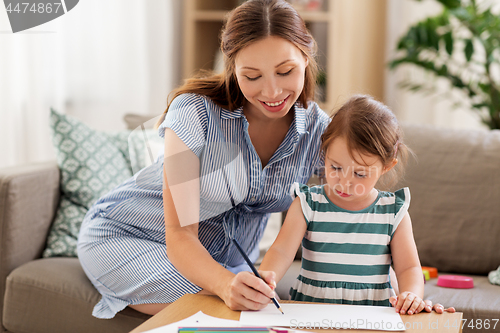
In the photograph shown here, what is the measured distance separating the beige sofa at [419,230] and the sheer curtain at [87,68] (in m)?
0.52

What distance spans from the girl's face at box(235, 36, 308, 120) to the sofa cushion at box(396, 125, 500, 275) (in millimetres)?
684

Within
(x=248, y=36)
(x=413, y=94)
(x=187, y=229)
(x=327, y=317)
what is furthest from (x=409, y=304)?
(x=413, y=94)

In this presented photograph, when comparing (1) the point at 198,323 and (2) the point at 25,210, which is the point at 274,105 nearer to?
(1) the point at 198,323

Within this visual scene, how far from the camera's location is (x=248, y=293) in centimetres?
83

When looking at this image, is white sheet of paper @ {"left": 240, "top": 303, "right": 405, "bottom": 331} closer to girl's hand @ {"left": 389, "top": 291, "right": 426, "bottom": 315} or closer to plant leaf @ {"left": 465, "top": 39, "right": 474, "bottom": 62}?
girl's hand @ {"left": 389, "top": 291, "right": 426, "bottom": 315}

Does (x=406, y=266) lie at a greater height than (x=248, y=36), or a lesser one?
lesser

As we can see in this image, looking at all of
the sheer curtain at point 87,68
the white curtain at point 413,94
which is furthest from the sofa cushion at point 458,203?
the sheer curtain at point 87,68

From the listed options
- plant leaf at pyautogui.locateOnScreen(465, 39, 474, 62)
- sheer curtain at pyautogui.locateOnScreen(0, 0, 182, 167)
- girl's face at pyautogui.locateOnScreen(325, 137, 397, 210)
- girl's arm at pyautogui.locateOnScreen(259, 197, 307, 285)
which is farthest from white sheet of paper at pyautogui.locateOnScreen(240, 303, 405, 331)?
plant leaf at pyautogui.locateOnScreen(465, 39, 474, 62)

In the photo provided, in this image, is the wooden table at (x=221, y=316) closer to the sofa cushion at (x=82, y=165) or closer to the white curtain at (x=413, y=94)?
the sofa cushion at (x=82, y=165)

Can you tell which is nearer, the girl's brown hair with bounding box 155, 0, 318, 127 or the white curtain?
the girl's brown hair with bounding box 155, 0, 318, 127

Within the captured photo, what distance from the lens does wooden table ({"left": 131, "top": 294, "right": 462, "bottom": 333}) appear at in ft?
2.58

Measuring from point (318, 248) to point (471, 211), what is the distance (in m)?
0.75

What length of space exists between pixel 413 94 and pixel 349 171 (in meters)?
1.90

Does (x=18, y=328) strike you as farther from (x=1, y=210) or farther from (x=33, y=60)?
Answer: (x=33, y=60)
